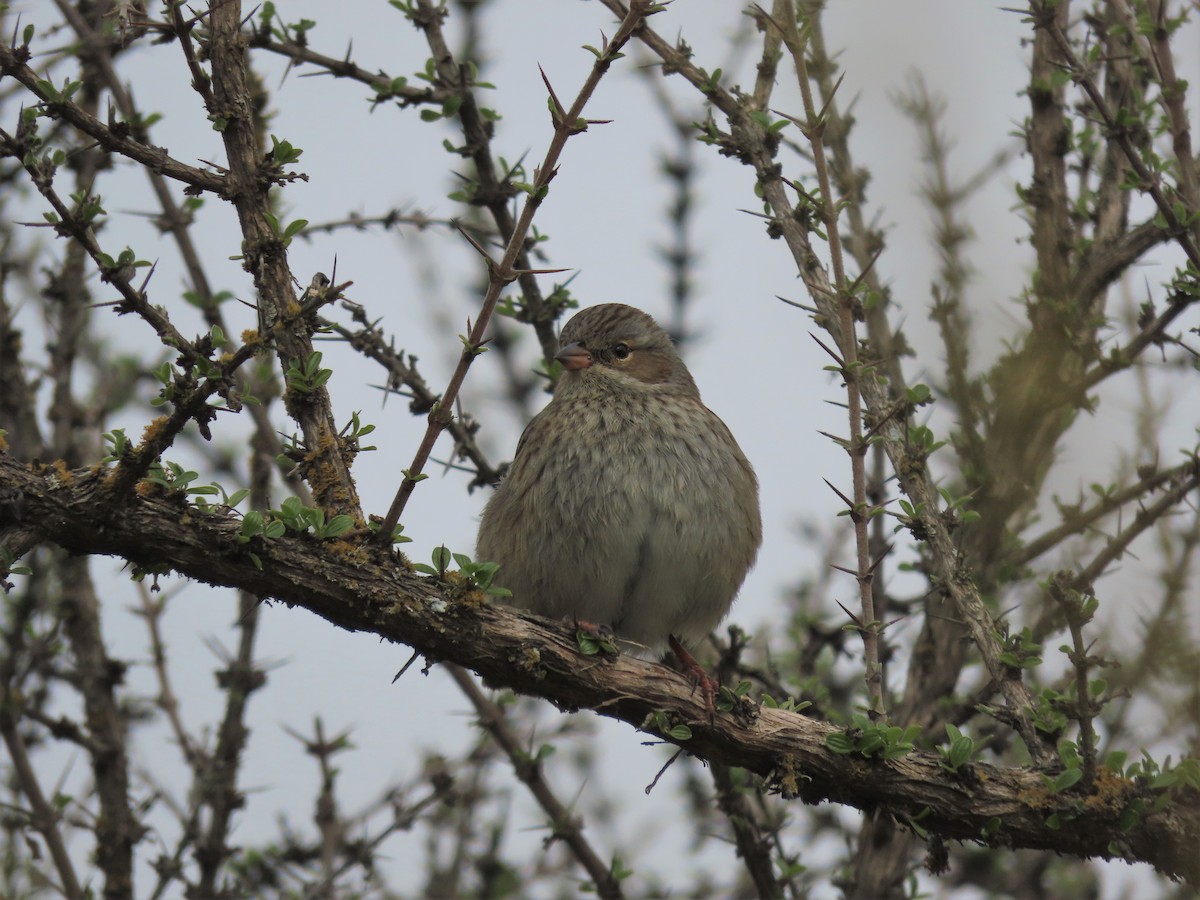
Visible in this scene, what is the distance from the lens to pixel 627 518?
5520mm

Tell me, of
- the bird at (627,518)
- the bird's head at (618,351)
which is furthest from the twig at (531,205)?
the bird's head at (618,351)

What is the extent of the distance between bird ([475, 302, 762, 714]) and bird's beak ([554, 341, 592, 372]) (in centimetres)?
11

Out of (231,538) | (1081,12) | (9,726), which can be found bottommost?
(9,726)

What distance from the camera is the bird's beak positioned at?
20.5 ft

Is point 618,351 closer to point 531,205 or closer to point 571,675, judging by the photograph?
point 571,675

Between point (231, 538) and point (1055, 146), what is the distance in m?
4.19

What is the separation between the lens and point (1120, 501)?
4715 millimetres

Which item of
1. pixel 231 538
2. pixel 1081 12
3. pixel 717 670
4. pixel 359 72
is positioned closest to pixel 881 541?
pixel 717 670

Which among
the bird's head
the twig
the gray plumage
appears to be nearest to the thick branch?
the twig

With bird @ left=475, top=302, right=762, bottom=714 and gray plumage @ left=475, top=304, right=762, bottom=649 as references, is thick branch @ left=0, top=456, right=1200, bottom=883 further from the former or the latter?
gray plumage @ left=475, top=304, right=762, bottom=649

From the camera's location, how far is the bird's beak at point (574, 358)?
6.24m

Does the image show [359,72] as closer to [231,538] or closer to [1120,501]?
[231,538]

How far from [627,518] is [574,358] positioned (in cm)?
103

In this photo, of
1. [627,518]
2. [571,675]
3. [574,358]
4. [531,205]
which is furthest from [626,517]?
[531,205]
